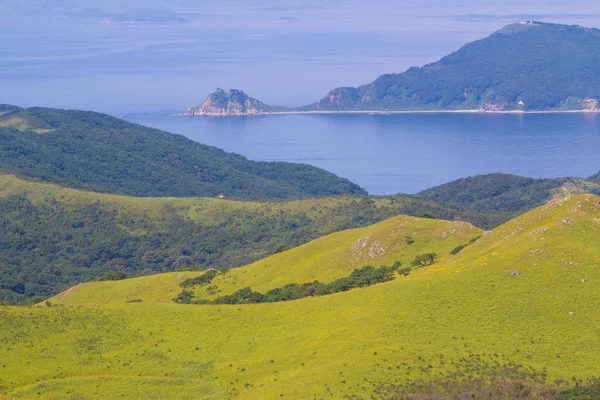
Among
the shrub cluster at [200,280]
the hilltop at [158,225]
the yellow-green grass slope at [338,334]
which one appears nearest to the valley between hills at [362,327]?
the yellow-green grass slope at [338,334]

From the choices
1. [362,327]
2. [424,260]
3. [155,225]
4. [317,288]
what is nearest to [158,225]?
[155,225]

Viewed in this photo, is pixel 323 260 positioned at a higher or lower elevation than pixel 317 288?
higher

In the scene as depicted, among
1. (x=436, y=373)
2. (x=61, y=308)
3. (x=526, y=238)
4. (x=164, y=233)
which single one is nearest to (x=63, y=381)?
(x=61, y=308)

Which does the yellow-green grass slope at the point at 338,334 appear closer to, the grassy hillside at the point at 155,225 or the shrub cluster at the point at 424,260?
the shrub cluster at the point at 424,260

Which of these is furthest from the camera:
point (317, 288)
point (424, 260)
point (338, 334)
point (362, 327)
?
point (424, 260)

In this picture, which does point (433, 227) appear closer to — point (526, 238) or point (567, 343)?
point (526, 238)

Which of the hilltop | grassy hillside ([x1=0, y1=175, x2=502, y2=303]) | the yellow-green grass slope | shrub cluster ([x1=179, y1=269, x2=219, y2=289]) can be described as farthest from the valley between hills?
the hilltop

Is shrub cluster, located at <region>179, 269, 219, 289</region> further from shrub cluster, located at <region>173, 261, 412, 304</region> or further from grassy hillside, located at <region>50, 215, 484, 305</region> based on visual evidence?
shrub cluster, located at <region>173, 261, 412, 304</region>

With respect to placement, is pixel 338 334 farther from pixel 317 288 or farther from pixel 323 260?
pixel 323 260
